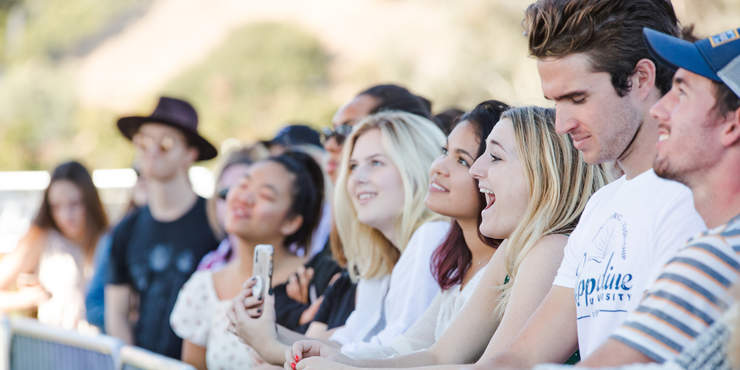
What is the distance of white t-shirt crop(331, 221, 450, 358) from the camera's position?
3.59 metres

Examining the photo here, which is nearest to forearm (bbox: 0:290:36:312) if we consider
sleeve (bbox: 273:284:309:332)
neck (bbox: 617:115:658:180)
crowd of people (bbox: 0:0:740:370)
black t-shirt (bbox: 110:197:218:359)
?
crowd of people (bbox: 0:0:740:370)

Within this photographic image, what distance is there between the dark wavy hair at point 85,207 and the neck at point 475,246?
15.8ft

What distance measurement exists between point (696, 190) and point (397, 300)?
1828 mm

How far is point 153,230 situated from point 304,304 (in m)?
1.95

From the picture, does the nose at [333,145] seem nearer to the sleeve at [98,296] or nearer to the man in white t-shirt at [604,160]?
the man in white t-shirt at [604,160]

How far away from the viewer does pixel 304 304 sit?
15.5 feet

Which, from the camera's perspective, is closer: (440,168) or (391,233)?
(440,168)

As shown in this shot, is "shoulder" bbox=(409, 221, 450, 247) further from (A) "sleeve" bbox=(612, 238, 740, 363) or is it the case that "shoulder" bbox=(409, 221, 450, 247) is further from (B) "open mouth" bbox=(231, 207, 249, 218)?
(A) "sleeve" bbox=(612, 238, 740, 363)

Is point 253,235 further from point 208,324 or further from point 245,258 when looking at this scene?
point 208,324

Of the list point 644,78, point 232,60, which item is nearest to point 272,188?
point 644,78

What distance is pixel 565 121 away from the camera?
2617 millimetres

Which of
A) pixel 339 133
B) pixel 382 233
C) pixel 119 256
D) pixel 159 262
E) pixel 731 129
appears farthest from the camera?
pixel 119 256

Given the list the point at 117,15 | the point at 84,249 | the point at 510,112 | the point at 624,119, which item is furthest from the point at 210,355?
the point at 117,15

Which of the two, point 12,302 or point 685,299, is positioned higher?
point 685,299
